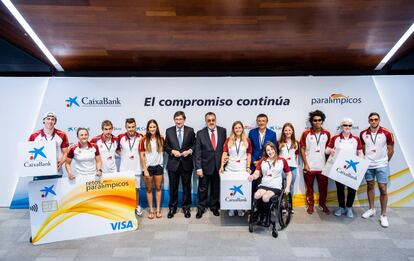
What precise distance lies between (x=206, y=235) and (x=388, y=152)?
2761 mm

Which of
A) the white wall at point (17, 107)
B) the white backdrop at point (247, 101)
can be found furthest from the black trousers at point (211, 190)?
the white wall at point (17, 107)

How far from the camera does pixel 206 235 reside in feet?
13.1

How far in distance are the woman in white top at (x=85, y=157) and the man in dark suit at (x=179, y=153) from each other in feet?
3.11

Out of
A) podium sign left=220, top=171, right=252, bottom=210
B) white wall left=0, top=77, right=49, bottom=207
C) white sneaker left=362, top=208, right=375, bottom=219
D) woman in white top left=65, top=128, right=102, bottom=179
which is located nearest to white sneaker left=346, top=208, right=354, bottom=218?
white sneaker left=362, top=208, right=375, bottom=219

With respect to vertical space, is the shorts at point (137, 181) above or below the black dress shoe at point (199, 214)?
above

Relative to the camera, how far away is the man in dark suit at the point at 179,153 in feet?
14.5

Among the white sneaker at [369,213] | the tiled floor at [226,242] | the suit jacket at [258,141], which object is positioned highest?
the suit jacket at [258,141]

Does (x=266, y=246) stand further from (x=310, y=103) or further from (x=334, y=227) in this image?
(x=310, y=103)

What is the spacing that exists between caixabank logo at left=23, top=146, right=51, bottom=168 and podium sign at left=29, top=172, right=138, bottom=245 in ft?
0.83

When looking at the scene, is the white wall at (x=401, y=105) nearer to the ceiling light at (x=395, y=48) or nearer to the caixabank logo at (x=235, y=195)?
the ceiling light at (x=395, y=48)

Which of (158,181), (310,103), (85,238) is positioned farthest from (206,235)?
(310,103)

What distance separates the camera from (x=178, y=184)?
15.2 ft

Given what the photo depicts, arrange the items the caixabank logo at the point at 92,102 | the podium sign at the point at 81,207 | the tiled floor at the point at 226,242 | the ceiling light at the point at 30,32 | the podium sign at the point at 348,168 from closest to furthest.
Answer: the tiled floor at the point at 226,242 < the ceiling light at the point at 30,32 < the podium sign at the point at 81,207 < the podium sign at the point at 348,168 < the caixabank logo at the point at 92,102

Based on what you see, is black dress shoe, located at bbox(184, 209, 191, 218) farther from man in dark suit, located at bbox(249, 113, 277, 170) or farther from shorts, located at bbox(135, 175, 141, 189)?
man in dark suit, located at bbox(249, 113, 277, 170)
